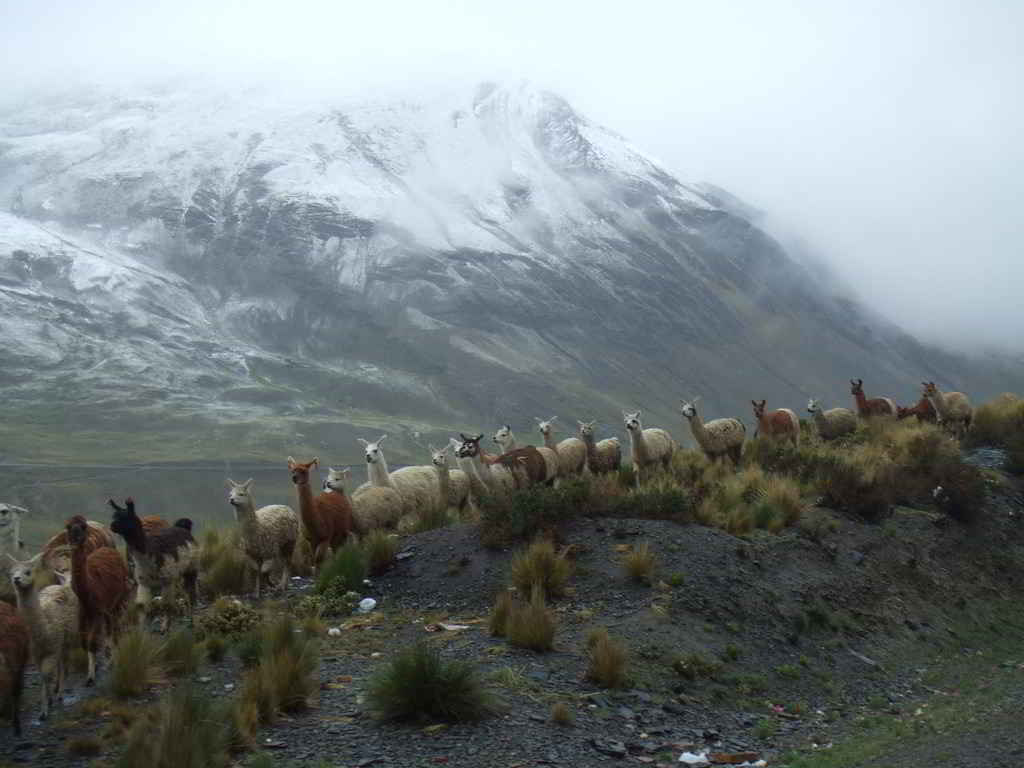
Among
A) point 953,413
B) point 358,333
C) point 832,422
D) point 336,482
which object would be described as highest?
point 953,413

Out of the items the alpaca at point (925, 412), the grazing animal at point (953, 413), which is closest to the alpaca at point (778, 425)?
the grazing animal at point (953, 413)

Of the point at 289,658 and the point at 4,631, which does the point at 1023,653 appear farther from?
the point at 4,631

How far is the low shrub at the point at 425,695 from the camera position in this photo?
10203 millimetres

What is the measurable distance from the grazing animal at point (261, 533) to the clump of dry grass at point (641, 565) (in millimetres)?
5406

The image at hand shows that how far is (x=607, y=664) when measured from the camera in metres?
11.5

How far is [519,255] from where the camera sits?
609ft

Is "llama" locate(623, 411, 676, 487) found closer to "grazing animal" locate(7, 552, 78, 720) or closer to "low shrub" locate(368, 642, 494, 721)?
"low shrub" locate(368, 642, 494, 721)

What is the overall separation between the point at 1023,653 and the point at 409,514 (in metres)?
11.2

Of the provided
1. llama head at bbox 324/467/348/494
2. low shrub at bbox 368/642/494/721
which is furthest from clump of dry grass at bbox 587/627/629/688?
llama head at bbox 324/467/348/494

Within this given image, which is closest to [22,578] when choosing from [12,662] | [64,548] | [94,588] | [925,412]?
[12,662]

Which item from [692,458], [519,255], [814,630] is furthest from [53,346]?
[814,630]

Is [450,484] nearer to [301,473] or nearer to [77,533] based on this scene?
[301,473]

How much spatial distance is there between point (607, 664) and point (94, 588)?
6004 millimetres

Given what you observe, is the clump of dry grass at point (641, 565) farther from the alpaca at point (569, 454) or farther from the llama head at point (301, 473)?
the alpaca at point (569, 454)
